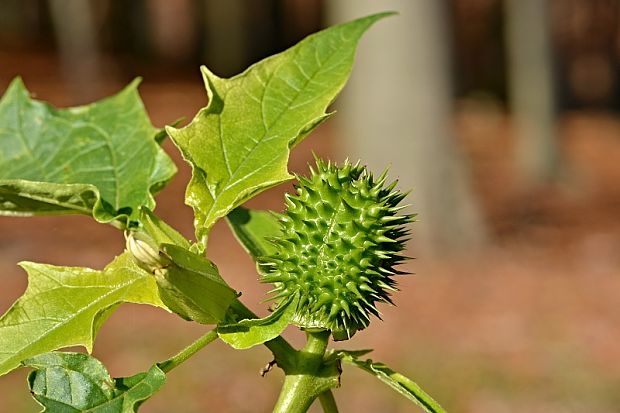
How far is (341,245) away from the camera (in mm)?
994

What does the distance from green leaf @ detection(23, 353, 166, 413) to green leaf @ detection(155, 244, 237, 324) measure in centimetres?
6

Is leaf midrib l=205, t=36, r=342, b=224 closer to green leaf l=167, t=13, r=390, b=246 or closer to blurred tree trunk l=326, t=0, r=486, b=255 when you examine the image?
green leaf l=167, t=13, r=390, b=246

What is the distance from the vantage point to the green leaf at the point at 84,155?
1.01 m

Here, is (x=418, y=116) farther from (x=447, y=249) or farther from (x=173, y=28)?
(x=173, y=28)

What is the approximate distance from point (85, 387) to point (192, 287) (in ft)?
0.43

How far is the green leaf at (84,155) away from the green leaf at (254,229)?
0.09 metres

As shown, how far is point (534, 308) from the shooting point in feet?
23.4

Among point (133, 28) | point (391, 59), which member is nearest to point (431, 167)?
point (391, 59)

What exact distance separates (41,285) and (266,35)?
61.0 feet

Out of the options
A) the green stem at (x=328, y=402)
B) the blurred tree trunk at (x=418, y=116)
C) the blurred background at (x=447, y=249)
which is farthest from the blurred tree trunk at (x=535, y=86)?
the green stem at (x=328, y=402)

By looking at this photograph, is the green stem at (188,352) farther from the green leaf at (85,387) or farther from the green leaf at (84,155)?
the green leaf at (84,155)

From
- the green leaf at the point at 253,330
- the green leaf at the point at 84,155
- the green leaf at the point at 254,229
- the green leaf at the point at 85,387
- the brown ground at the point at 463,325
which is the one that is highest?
the green leaf at the point at 84,155

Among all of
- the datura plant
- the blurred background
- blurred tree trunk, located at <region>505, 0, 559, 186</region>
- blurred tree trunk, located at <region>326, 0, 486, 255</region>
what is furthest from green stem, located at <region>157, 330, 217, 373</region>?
blurred tree trunk, located at <region>505, 0, 559, 186</region>

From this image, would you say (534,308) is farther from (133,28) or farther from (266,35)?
(133,28)
